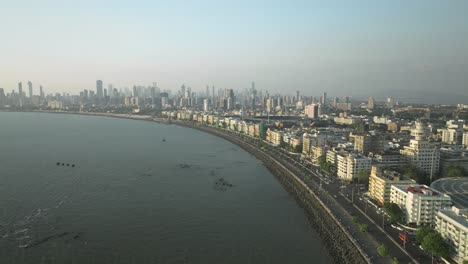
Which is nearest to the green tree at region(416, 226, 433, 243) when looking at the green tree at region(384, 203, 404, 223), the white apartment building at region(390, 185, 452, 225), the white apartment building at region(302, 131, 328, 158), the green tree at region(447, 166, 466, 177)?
the green tree at region(384, 203, 404, 223)

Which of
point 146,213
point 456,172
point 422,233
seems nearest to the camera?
point 422,233

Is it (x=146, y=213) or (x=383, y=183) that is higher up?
(x=383, y=183)

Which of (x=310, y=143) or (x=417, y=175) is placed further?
(x=310, y=143)

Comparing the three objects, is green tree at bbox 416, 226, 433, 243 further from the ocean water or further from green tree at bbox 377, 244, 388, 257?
the ocean water

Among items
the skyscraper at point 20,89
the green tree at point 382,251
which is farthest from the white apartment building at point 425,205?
the skyscraper at point 20,89

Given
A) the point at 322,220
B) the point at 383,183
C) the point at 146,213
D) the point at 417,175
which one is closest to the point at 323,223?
the point at 322,220

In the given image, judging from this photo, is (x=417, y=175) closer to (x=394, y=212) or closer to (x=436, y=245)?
(x=394, y=212)

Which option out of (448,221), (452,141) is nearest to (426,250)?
(448,221)
